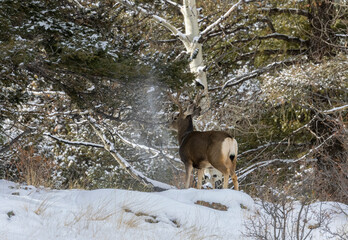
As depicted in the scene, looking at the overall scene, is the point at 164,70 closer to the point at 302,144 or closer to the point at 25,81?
the point at 25,81

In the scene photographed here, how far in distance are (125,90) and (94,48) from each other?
1.50m

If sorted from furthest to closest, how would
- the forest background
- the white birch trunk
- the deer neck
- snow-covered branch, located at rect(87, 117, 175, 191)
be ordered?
1. the white birch trunk
2. snow-covered branch, located at rect(87, 117, 175, 191)
3. the deer neck
4. the forest background

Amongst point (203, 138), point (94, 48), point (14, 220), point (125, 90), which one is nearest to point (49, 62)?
point (94, 48)

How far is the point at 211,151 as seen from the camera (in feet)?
28.6

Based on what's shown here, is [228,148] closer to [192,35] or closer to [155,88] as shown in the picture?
[155,88]

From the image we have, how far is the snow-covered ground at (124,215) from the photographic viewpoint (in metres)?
5.27

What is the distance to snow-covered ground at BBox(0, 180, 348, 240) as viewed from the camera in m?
5.27

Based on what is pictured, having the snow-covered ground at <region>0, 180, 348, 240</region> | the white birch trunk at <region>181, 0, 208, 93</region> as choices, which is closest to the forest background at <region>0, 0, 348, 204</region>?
the white birch trunk at <region>181, 0, 208, 93</region>

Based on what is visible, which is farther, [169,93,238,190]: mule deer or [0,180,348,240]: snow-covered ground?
[169,93,238,190]: mule deer

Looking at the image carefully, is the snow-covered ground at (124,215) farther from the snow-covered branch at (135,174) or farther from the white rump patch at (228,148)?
the snow-covered branch at (135,174)

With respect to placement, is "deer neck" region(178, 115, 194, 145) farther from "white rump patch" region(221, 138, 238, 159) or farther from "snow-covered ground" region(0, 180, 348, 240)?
"snow-covered ground" region(0, 180, 348, 240)

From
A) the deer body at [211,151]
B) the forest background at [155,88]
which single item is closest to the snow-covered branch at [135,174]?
the forest background at [155,88]

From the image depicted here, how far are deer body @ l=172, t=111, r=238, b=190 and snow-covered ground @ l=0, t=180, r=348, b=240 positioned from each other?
3.48 ft

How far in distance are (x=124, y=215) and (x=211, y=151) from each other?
300 centimetres
